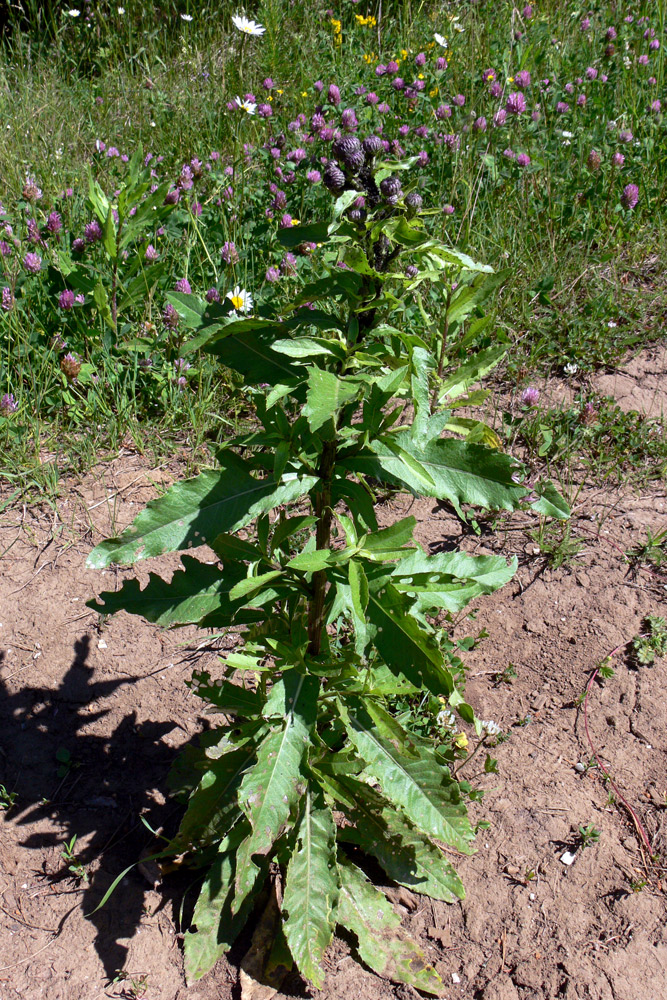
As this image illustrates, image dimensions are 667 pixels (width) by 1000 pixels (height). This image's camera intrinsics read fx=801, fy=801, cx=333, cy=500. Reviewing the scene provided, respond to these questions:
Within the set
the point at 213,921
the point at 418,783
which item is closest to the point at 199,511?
the point at 418,783

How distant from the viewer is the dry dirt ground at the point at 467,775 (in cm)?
200

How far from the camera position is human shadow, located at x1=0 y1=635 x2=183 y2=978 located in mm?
2105

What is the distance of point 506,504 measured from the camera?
1.58 meters

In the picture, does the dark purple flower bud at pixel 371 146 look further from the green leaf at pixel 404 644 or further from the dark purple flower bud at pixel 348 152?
the green leaf at pixel 404 644

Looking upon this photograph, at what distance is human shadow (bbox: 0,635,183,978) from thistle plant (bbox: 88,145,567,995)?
7.6 inches

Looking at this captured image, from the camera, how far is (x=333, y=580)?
1.72m

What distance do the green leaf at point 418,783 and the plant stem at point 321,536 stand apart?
17cm

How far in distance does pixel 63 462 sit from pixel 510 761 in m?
1.96

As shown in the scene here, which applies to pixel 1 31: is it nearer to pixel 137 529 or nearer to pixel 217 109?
pixel 217 109

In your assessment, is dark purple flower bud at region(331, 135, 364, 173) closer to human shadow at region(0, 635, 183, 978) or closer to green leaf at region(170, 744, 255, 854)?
green leaf at region(170, 744, 255, 854)

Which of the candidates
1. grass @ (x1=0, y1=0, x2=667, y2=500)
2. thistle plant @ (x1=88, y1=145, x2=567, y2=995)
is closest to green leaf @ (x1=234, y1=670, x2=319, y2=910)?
thistle plant @ (x1=88, y1=145, x2=567, y2=995)

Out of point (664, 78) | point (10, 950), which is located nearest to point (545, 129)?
point (664, 78)

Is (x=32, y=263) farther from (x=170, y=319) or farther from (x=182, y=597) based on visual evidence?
(x=182, y=597)

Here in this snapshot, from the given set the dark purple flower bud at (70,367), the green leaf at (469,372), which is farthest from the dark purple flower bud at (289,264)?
the green leaf at (469,372)
